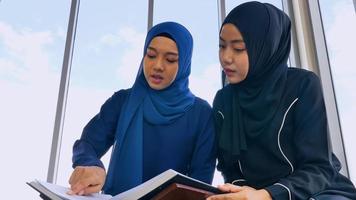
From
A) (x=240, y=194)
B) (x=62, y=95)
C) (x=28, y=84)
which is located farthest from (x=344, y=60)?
(x=28, y=84)

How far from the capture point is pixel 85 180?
3.04 feet

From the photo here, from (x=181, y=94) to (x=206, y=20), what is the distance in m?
1.20

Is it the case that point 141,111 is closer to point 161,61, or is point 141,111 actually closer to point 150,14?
point 161,61

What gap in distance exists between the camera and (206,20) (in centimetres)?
234

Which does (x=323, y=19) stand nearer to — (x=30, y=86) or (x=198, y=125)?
(x=198, y=125)

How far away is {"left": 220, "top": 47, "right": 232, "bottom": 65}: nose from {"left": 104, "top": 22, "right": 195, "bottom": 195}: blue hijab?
6.9 inches

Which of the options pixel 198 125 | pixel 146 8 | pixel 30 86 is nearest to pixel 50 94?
pixel 30 86

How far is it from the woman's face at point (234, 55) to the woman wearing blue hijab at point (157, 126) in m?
0.18

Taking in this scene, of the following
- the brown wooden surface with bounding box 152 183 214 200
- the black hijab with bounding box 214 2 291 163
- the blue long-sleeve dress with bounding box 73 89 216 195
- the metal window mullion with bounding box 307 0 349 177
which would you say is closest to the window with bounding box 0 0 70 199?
the blue long-sleeve dress with bounding box 73 89 216 195

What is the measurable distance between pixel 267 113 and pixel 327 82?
3.50 feet

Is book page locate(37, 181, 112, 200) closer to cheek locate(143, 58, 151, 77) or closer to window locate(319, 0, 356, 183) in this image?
cheek locate(143, 58, 151, 77)

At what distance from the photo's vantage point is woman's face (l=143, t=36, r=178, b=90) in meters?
1.20

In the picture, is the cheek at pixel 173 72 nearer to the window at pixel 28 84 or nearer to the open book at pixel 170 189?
the open book at pixel 170 189

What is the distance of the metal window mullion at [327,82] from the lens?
71.0 inches
